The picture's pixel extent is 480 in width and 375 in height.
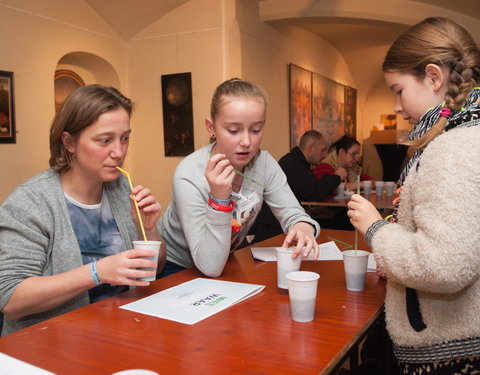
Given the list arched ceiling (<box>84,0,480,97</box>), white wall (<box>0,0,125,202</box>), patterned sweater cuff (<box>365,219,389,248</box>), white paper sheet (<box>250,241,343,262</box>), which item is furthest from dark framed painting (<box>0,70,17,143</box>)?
patterned sweater cuff (<box>365,219,389,248</box>)

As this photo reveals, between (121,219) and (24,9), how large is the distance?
322cm

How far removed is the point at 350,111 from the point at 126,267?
8.50m

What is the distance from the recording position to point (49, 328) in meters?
1.08

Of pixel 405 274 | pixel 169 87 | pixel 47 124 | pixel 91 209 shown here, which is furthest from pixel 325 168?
pixel 405 274

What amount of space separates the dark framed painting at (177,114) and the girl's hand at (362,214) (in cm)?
398

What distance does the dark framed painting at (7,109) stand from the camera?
3.76 m

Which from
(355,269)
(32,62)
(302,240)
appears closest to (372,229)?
(355,269)

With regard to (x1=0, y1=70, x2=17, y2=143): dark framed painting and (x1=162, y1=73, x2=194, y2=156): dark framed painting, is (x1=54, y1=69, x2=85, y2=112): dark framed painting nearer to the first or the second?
(x1=0, y1=70, x2=17, y2=143): dark framed painting

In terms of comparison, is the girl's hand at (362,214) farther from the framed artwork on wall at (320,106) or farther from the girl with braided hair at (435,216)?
the framed artwork on wall at (320,106)

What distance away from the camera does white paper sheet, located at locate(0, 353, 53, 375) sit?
83 centimetres

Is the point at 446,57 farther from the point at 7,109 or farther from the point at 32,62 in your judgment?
the point at 32,62

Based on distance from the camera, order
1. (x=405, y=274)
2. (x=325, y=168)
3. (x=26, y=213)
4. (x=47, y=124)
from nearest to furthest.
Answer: (x=405, y=274) → (x=26, y=213) → (x=47, y=124) → (x=325, y=168)

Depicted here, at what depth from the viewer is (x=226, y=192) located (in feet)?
4.70

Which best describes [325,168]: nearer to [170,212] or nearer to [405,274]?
[170,212]
